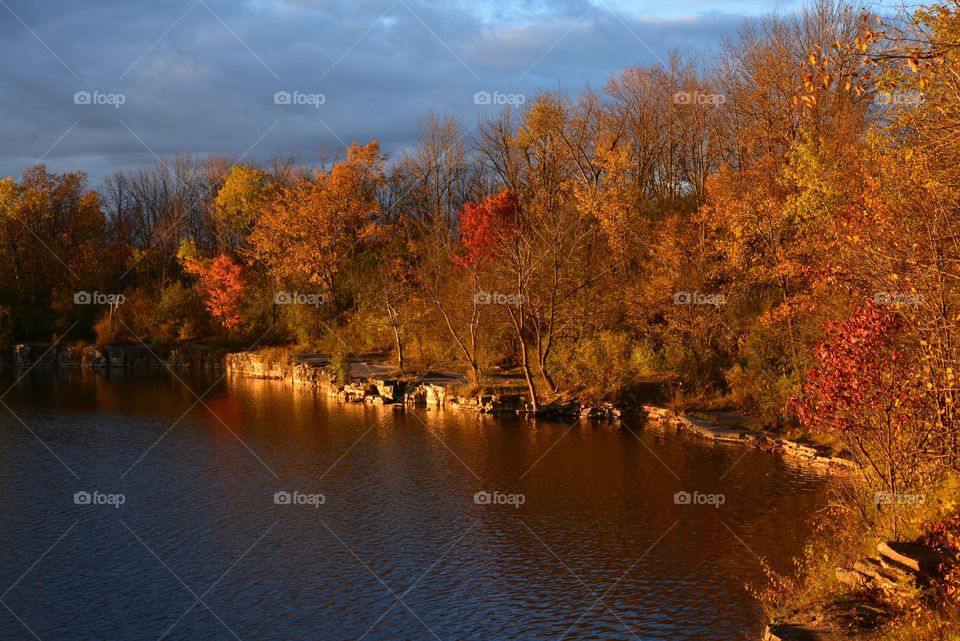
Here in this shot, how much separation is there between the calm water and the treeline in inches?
224

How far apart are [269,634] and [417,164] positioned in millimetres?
69459

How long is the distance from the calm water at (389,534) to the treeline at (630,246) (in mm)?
5677

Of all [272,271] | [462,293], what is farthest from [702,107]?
[272,271]

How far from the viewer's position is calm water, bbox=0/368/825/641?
1723cm

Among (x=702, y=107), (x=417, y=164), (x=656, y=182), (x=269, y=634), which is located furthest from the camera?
(x=417, y=164)

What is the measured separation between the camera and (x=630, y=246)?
163ft

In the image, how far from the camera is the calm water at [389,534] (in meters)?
17.2

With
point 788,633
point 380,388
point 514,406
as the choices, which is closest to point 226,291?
point 380,388

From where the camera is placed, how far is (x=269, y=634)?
16.5 m

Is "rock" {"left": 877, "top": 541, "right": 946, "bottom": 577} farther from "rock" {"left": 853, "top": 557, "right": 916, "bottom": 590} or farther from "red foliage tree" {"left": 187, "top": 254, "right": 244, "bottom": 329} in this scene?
"red foliage tree" {"left": 187, "top": 254, "right": 244, "bottom": 329}

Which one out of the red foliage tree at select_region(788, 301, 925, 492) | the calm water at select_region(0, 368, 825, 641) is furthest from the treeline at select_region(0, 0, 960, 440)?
the calm water at select_region(0, 368, 825, 641)

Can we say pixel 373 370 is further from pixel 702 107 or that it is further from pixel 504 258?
pixel 702 107

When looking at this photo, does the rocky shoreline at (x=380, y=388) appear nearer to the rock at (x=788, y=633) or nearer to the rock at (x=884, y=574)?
the rock at (x=884, y=574)

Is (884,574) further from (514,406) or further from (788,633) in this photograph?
(514,406)
